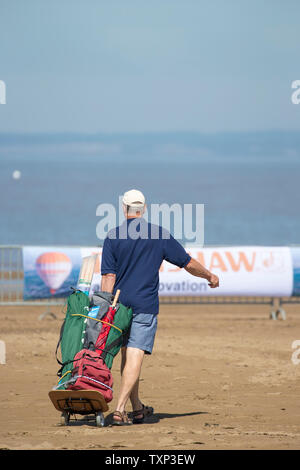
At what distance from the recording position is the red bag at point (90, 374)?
708 cm

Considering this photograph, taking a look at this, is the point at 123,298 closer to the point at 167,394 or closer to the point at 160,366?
the point at 167,394

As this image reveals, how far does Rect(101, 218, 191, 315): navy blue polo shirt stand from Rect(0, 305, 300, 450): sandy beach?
1.04 meters

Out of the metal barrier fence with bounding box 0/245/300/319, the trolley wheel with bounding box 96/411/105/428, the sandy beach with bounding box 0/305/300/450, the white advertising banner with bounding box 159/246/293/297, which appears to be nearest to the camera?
the sandy beach with bounding box 0/305/300/450

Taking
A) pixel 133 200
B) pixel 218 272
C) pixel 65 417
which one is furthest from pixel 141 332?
pixel 218 272

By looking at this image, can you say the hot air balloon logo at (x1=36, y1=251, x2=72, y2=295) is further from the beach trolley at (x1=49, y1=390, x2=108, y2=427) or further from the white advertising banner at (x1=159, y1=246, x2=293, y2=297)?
the beach trolley at (x1=49, y1=390, x2=108, y2=427)

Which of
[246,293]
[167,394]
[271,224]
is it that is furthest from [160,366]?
[271,224]

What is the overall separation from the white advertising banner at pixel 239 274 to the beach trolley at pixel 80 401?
9.02 m

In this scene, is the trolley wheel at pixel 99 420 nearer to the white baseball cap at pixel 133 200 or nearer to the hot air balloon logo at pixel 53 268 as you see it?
the white baseball cap at pixel 133 200

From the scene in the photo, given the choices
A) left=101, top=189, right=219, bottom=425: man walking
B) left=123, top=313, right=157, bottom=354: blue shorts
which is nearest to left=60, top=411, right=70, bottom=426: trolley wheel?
left=101, top=189, right=219, bottom=425: man walking

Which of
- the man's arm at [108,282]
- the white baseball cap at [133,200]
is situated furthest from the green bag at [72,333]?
the white baseball cap at [133,200]

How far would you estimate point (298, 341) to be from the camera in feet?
45.0

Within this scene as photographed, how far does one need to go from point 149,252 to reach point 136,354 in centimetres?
84

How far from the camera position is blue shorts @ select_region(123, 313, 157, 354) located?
7.50 m

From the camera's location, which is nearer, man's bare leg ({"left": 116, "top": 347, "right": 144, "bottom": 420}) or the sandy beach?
the sandy beach
